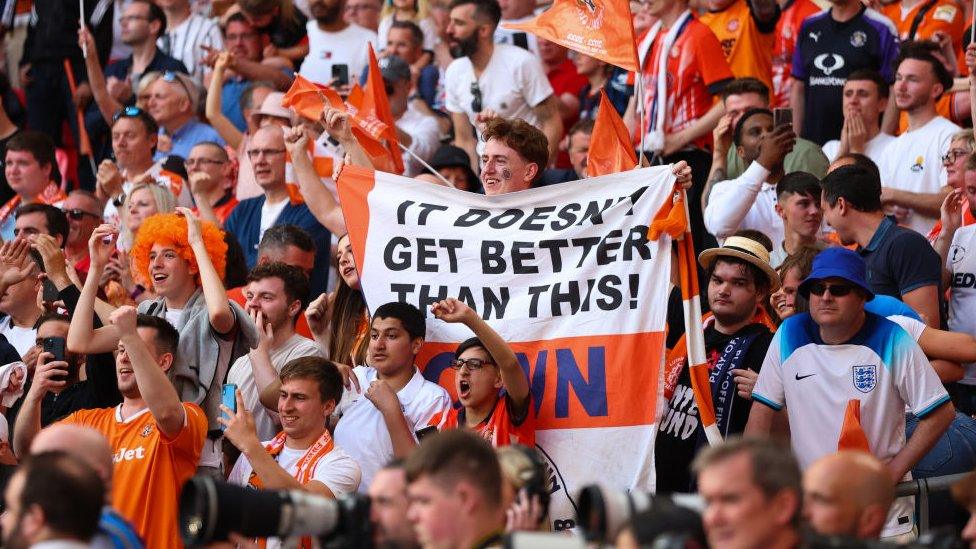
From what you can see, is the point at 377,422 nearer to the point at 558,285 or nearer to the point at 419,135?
the point at 558,285

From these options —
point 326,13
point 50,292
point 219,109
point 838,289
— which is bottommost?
point 50,292

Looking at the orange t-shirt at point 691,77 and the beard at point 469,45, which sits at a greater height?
the beard at point 469,45

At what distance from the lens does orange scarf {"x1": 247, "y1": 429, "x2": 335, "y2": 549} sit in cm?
755

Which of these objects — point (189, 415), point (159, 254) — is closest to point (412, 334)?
point (189, 415)

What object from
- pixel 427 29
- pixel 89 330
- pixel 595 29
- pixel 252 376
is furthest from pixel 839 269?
pixel 427 29

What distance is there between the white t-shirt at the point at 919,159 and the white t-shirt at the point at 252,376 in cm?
395

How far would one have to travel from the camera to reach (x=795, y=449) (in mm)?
7449

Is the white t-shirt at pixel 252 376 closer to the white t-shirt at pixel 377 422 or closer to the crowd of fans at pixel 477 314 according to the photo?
the crowd of fans at pixel 477 314

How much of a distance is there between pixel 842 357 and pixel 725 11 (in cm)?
555

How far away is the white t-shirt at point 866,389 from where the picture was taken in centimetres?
730

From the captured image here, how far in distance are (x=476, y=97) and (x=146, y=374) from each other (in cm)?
484

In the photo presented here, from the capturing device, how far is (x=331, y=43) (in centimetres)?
1367

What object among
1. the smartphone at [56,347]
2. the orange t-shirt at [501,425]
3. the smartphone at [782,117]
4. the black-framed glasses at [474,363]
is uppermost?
the smartphone at [782,117]

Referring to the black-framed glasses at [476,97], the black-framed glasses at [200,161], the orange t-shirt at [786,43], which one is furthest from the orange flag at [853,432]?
the black-framed glasses at [200,161]
